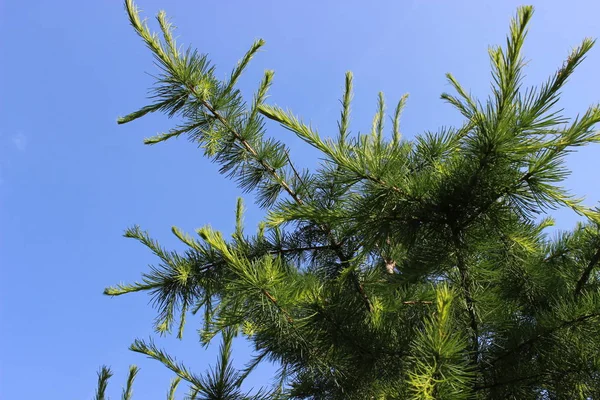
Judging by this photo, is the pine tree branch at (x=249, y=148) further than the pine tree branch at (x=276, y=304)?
Yes

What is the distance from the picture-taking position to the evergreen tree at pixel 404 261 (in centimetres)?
150

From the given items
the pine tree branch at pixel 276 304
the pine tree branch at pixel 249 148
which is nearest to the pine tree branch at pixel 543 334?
the pine tree branch at pixel 276 304

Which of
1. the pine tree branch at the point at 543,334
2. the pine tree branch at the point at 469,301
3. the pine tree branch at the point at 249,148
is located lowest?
the pine tree branch at the point at 543,334

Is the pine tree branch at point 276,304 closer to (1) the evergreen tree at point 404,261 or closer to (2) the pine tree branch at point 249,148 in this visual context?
(1) the evergreen tree at point 404,261

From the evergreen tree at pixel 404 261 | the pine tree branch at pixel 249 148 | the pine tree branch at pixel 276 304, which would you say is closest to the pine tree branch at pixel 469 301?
the evergreen tree at pixel 404 261

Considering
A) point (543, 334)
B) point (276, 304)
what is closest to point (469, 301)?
point (543, 334)

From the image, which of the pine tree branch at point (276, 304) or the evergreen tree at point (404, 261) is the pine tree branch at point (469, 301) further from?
the pine tree branch at point (276, 304)

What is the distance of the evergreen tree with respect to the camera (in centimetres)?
150

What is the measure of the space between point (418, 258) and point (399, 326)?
40cm

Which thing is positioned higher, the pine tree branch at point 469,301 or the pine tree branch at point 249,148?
the pine tree branch at point 249,148

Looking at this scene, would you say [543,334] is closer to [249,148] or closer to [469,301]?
[469,301]

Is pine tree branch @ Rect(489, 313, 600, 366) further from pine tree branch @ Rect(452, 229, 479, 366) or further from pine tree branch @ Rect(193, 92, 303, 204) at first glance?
pine tree branch @ Rect(193, 92, 303, 204)

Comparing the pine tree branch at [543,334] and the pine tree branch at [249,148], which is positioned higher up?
the pine tree branch at [249,148]

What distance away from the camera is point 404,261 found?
2211mm
